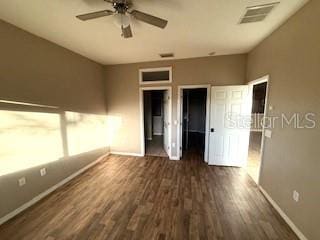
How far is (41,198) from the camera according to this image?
2.55 meters

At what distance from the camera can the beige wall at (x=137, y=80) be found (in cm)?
376

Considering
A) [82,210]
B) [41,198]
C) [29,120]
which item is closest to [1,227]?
[41,198]

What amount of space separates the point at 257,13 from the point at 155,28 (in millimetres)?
1410

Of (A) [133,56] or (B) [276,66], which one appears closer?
(B) [276,66]

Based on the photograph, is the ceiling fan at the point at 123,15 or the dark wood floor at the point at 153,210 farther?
the dark wood floor at the point at 153,210

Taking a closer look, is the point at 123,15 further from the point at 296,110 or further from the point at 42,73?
the point at 296,110

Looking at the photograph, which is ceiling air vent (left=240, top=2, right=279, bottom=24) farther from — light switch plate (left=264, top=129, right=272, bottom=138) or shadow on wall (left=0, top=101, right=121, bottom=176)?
shadow on wall (left=0, top=101, right=121, bottom=176)

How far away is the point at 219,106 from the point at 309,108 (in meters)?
2.03

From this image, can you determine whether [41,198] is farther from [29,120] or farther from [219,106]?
[219,106]

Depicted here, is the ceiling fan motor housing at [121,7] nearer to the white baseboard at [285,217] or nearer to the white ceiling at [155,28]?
the white ceiling at [155,28]

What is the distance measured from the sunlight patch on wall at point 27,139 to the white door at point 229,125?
3471 millimetres

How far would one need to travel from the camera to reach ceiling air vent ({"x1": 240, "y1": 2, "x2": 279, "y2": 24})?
1.83 metres

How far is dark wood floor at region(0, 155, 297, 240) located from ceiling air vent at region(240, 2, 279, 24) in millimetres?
2791

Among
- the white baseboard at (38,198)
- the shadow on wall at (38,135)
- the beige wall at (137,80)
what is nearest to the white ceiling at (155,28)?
the beige wall at (137,80)
